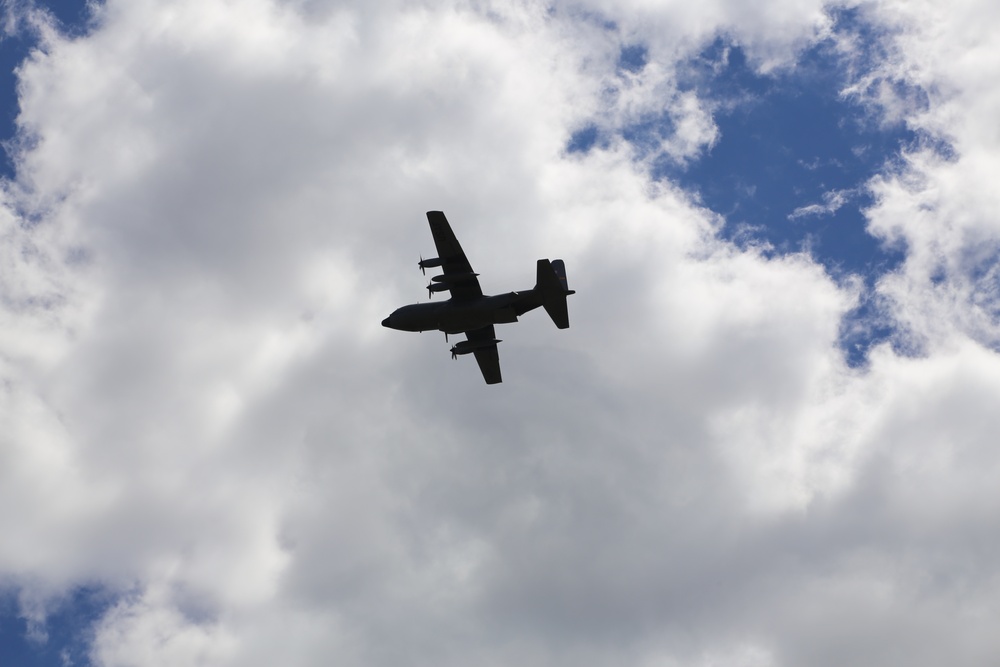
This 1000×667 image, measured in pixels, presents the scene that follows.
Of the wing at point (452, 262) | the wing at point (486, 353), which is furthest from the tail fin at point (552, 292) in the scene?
the wing at point (486, 353)

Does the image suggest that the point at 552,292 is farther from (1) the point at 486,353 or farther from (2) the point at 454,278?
(1) the point at 486,353

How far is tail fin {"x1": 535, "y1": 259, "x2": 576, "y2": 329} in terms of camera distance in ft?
211

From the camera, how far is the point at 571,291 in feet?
215

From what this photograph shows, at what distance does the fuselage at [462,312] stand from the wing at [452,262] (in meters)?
0.68

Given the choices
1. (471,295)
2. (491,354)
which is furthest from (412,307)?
(491,354)

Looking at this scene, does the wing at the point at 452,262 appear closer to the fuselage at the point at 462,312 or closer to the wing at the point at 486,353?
the fuselage at the point at 462,312

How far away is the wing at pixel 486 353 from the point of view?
72.8 meters

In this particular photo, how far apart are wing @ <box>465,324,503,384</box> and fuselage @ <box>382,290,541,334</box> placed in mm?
5506

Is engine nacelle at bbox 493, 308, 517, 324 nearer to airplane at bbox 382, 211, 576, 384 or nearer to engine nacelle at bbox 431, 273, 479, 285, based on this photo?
airplane at bbox 382, 211, 576, 384

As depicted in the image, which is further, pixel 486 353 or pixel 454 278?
pixel 486 353

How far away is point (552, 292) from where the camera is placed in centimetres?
6500

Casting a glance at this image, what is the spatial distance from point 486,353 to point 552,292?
9.87 m

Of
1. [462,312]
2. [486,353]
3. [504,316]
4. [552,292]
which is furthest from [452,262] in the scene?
[486,353]

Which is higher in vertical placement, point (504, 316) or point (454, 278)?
point (454, 278)
